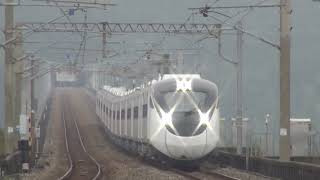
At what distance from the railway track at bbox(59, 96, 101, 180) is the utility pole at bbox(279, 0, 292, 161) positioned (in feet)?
23.6

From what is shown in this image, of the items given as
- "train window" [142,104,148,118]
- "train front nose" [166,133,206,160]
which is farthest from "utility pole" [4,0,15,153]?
"train front nose" [166,133,206,160]

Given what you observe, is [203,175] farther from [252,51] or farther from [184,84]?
[252,51]

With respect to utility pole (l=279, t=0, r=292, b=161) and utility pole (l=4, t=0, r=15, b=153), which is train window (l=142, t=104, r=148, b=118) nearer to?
utility pole (l=4, t=0, r=15, b=153)

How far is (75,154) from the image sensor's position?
198 feet

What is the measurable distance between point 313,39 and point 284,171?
63.7m

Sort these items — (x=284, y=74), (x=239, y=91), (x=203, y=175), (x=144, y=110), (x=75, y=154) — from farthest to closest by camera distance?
(x=75, y=154) → (x=239, y=91) → (x=144, y=110) → (x=203, y=175) → (x=284, y=74)

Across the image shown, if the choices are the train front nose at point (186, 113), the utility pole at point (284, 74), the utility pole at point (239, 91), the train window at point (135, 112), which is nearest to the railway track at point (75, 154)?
the train window at point (135, 112)

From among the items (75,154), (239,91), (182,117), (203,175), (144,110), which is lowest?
(75,154)

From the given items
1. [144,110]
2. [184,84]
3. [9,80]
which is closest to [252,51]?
[9,80]

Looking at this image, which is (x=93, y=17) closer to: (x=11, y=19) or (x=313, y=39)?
(x=11, y=19)

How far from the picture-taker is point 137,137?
42.5 m

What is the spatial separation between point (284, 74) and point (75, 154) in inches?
1156

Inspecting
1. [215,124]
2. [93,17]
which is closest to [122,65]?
[93,17]

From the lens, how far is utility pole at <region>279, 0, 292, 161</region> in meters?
33.2
